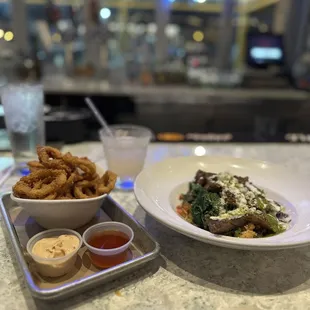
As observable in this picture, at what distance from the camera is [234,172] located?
43.8 inches

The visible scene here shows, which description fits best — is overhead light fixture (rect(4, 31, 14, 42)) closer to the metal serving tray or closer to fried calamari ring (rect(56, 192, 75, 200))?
the metal serving tray

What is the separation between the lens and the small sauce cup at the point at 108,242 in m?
0.70

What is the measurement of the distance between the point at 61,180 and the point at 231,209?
0.39 m

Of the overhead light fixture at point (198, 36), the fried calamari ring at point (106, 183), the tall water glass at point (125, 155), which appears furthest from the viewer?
the overhead light fixture at point (198, 36)

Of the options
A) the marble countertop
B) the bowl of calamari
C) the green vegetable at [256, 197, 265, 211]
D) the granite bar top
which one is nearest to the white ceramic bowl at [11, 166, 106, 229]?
the bowl of calamari

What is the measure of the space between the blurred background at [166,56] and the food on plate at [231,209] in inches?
87.6

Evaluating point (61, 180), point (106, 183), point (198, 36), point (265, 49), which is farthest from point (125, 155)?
point (198, 36)

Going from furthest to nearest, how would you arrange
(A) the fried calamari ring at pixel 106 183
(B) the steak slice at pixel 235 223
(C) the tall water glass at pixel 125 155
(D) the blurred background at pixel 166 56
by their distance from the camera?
(D) the blurred background at pixel 166 56, (C) the tall water glass at pixel 125 155, (A) the fried calamari ring at pixel 106 183, (B) the steak slice at pixel 235 223

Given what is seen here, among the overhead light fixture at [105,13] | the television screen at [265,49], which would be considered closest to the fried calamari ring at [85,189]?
the television screen at [265,49]

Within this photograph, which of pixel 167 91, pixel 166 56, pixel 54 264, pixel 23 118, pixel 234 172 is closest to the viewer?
pixel 54 264

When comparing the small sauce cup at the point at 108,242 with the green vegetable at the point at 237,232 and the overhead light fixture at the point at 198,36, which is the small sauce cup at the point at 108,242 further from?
the overhead light fixture at the point at 198,36

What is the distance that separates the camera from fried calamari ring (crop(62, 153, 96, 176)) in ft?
2.84

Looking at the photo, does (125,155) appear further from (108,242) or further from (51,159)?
(108,242)

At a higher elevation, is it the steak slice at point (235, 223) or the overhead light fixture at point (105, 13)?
the overhead light fixture at point (105, 13)
